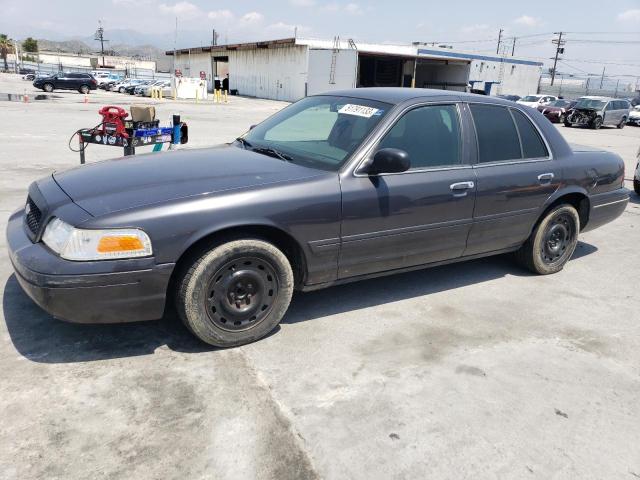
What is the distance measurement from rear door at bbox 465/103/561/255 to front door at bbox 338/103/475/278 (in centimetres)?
17

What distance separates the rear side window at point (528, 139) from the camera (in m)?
4.62

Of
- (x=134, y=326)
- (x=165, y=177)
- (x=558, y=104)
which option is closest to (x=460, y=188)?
(x=165, y=177)

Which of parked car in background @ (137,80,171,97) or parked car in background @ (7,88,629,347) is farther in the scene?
parked car in background @ (137,80,171,97)

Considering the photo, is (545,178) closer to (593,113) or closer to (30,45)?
(593,113)

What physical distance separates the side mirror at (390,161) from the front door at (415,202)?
127 millimetres

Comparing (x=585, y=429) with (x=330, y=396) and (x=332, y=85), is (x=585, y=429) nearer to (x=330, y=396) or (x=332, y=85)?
(x=330, y=396)

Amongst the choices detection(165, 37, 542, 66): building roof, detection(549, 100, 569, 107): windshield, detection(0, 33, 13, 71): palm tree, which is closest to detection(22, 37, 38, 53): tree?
detection(0, 33, 13, 71): palm tree

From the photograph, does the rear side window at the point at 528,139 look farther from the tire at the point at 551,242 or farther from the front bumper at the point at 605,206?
the front bumper at the point at 605,206

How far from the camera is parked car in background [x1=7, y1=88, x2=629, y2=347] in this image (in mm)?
2961

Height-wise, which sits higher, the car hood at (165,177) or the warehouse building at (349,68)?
the warehouse building at (349,68)

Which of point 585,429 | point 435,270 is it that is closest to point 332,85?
point 435,270

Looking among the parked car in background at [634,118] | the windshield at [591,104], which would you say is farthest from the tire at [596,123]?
the parked car in background at [634,118]

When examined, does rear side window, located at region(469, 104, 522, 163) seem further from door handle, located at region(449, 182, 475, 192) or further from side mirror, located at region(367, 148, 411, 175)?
side mirror, located at region(367, 148, 411, 175)

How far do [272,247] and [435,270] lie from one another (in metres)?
2.23
